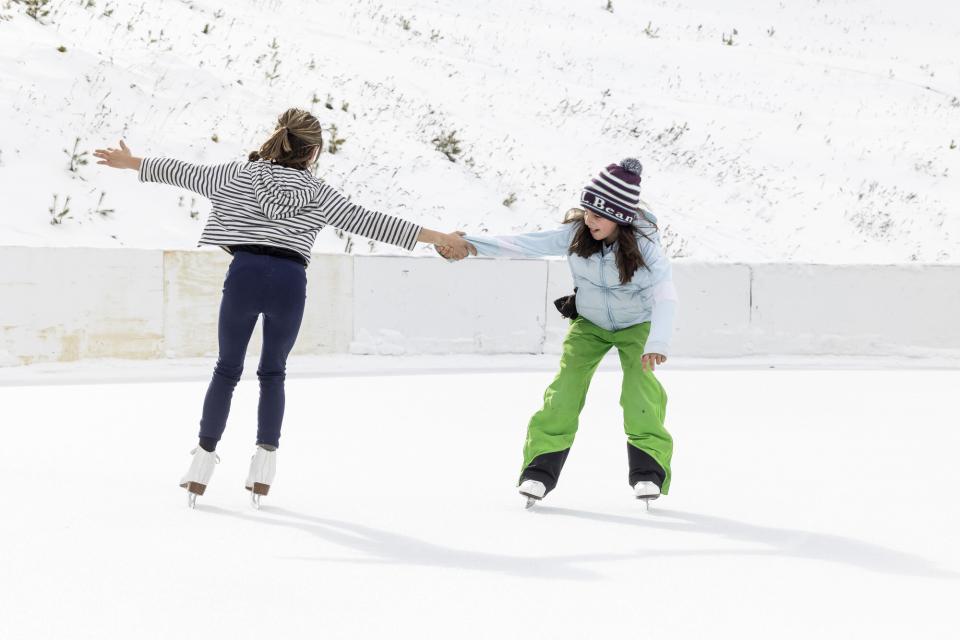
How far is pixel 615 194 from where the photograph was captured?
247 inches

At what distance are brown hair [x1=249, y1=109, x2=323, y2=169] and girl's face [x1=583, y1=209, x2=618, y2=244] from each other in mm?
1253

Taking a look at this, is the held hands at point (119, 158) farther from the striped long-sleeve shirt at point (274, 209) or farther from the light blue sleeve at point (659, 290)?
the light blue sleeve at point (659, 290)

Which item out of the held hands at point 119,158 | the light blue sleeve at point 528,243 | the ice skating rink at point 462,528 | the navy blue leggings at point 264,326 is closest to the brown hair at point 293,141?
the navy blue leggings at point 264,326

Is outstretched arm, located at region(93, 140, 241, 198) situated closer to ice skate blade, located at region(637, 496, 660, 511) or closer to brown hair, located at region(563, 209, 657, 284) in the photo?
brown hair, located at region(563, 209, 657, 284)

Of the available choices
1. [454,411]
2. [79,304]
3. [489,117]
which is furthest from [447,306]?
[489,117]

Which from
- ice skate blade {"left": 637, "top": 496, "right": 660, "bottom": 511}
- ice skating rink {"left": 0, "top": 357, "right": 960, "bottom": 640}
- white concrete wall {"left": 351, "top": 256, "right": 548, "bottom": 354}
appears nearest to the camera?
ice skating rink {"left": 0, "top": 357, "right": 960, "bottom": 640}

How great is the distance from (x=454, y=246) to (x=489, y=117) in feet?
65.4

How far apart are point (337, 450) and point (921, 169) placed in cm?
2378

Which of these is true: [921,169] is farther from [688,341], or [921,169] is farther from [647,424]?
[647,424]

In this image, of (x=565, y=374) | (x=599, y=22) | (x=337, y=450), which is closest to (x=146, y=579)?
(x=565, y=374)

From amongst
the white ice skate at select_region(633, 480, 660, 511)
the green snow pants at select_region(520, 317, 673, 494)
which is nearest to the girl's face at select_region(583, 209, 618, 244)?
the green snow pants at select_region(520, 317, 673, 494)

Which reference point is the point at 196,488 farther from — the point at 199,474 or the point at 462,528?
the point at 462,528

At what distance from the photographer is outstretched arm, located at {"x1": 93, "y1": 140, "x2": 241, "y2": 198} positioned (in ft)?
20.2

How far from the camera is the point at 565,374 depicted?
6.66 m
